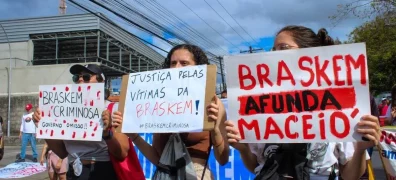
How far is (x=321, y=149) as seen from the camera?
85.5 inches

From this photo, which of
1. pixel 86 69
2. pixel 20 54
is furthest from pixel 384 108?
pixel 20 54

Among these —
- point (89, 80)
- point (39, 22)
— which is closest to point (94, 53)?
point (39, 22)

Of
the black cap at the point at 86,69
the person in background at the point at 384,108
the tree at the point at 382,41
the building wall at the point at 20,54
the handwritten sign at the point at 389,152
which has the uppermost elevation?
the building wall at the point at 20,54

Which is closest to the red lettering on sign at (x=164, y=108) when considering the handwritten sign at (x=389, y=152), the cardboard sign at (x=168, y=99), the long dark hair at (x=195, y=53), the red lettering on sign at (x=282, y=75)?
the cardboard sign at (x=168, y=99)

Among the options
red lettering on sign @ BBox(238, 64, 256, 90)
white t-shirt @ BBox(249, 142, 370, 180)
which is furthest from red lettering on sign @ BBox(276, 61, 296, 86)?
white t-shirt @ BBox(249, 142, 370, 180)

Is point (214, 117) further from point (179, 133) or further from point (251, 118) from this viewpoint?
point (179, 133)

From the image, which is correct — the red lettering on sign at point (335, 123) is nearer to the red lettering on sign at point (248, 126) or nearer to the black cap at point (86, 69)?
the red lettering on sign at point (248, 126)

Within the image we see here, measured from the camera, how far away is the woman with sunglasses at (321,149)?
1971mm

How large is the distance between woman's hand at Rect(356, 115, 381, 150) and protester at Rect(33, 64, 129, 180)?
59.9 inches

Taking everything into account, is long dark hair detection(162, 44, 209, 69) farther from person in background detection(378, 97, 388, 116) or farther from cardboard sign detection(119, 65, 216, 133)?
person in background detection(378, 97, 388, 116)

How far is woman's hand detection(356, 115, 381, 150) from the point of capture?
6.29ft

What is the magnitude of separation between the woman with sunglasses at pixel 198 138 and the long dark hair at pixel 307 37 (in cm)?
58

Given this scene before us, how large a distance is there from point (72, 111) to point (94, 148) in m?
0.35

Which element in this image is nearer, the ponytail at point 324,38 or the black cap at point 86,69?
the ponytail at point 324,38
